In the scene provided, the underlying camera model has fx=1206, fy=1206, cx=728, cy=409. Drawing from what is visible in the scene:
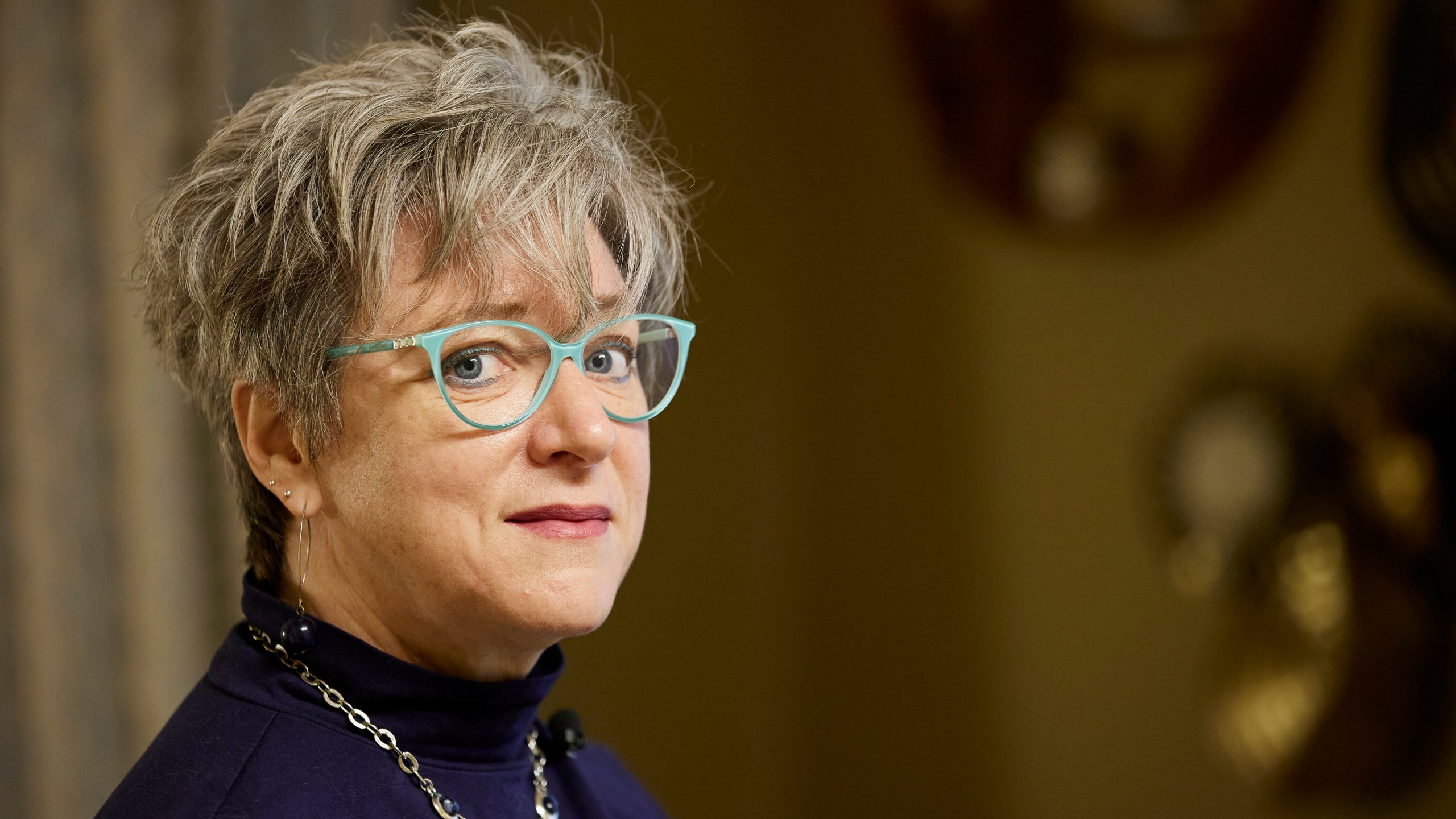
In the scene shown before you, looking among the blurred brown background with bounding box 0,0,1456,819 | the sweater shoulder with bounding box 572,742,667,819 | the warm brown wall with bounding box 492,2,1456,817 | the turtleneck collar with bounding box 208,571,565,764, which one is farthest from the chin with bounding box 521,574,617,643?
the warm brown wall with bounding box 492,2,1456,817

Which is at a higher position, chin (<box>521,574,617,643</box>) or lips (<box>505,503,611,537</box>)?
lips (<box>505,503,611,537</box>)

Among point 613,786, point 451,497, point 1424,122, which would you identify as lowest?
point 613,786

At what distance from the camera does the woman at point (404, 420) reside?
1.06 meters

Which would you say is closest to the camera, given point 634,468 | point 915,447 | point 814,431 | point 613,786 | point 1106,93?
point 634,468

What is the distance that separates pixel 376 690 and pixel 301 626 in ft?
0.30

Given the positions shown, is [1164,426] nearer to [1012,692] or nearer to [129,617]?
[1012,692]

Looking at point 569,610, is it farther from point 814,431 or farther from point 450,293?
point 814,431

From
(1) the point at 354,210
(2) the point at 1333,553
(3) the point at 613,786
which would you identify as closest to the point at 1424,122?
(2) the point at 1333,553

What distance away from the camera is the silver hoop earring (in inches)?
43.4

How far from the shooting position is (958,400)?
10.6 feet

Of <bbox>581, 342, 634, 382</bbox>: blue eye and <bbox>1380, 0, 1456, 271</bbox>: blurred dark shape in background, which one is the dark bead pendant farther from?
<bbox>1380, 0, 1456, 271</bbox>: blurred dark shape in background

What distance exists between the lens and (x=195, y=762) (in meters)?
1.05

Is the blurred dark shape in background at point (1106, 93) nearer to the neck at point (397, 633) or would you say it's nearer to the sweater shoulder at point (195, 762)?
the neck at point (397, 633)

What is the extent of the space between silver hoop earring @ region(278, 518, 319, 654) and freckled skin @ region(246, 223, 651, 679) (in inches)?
1.3
